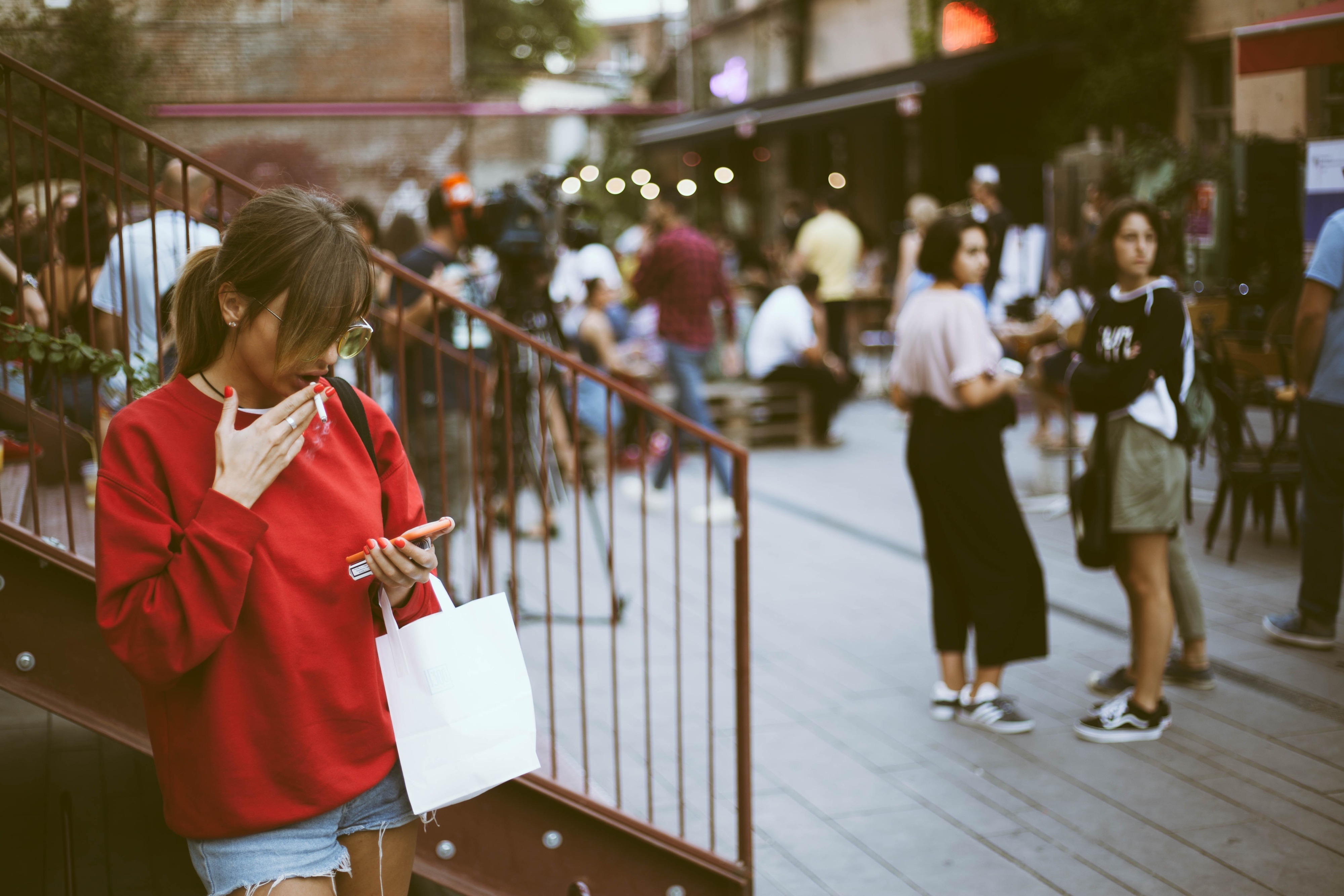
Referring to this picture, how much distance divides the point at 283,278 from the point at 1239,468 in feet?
19.3

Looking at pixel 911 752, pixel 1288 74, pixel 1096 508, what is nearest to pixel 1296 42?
pixel 1288 74

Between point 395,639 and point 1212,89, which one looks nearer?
point 395,639

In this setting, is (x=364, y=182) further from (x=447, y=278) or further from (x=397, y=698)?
(x=397, y=698)

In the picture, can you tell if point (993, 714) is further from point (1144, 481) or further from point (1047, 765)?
point (1144, 481)

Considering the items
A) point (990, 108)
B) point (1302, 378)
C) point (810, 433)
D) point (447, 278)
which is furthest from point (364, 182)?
point (1302, 378)

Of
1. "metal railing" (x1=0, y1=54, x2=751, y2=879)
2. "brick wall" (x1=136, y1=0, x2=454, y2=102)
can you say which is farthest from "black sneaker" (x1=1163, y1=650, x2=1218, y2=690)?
"brick wall" (x1=136, y1=0, x2=454, y2=102)

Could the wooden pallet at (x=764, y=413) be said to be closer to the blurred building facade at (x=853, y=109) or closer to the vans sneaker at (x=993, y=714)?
the blurred building facade at (x=853, y=109)

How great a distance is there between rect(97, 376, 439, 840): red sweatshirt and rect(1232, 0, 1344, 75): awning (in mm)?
5428

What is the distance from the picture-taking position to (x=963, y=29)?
16.3 meters

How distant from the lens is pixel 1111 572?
21.6ft

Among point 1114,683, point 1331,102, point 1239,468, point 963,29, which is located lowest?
point 1114,683

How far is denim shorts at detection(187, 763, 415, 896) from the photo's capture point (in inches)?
70.0

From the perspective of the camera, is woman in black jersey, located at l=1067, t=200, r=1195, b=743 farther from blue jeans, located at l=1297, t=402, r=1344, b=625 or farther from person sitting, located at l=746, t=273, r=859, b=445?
person sitting, located at l=746, t=273, r=859, b=445

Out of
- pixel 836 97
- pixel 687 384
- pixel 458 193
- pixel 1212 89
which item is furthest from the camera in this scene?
pixel 836 97
